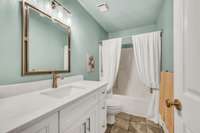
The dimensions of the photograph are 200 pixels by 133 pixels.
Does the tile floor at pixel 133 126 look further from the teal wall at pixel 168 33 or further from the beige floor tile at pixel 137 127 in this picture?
the teal wall at pixel 168 33

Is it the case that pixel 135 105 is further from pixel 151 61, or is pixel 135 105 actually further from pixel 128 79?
pixel 151 61

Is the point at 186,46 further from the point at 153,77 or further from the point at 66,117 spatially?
the point at 153,77

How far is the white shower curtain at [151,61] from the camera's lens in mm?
1996

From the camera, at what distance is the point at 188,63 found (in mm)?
578

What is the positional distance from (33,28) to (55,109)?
99 centimetres

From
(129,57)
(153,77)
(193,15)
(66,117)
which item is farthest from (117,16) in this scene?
(66,117)

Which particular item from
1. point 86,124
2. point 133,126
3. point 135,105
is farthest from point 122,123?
point 86,124

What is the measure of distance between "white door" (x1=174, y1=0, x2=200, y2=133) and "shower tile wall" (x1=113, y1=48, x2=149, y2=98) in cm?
220

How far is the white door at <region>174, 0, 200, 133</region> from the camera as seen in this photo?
501 mm

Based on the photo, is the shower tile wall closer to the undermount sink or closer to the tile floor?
the tile floor

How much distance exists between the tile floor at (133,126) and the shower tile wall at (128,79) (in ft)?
2.49

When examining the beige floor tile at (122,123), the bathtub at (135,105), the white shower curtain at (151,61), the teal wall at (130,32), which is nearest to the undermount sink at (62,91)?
the beige floor tile at (122,123)

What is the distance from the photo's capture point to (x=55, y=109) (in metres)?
0.68

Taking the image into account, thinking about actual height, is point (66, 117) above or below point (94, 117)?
above
